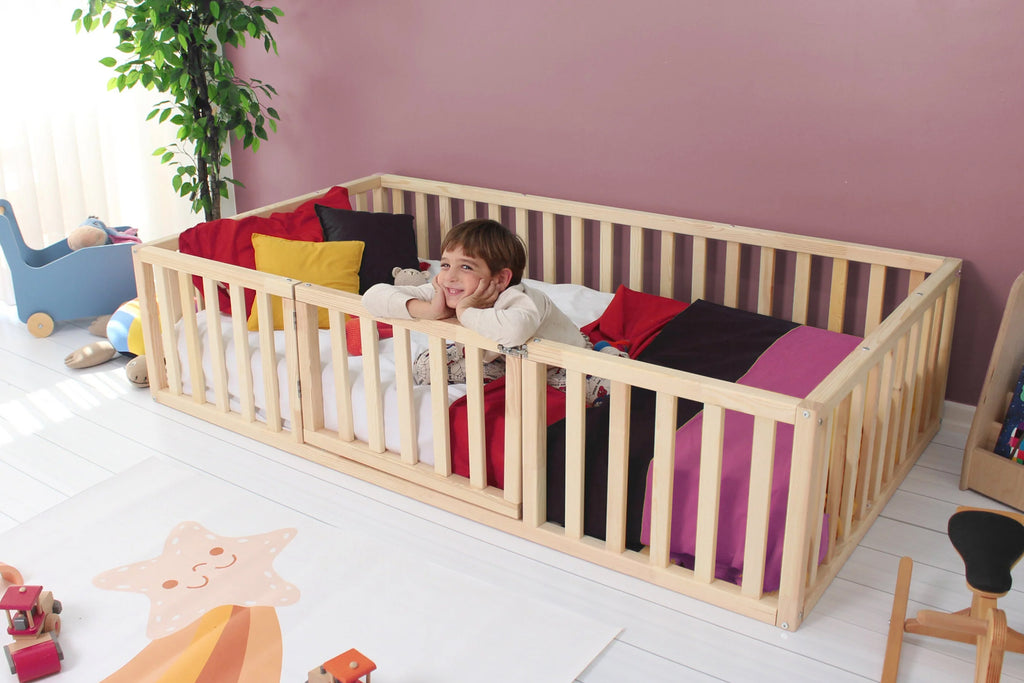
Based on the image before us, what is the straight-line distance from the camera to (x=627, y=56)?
252 cm

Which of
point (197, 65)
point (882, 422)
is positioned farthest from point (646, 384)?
point (197, 65)

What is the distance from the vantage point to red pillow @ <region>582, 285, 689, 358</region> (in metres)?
2.37

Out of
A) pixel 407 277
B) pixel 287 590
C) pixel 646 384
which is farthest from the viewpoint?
pixel 407 277

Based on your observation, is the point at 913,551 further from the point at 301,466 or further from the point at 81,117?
the point at 81,117

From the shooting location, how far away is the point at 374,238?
2.67 metres

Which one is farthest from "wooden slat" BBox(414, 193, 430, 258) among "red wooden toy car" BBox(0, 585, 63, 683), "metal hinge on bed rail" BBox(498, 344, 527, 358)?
"red wooden toy car" BBox(0, 585, 63, 683)

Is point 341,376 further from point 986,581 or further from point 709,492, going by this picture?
point 986,581

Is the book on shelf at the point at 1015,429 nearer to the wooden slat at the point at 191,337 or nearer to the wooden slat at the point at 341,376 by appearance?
the wooden slat at the point at 341,376

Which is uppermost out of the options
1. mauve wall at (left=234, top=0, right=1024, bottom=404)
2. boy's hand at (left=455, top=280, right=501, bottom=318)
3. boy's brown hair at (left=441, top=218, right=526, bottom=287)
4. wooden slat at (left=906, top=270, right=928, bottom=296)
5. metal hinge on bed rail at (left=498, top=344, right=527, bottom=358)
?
mauve wall at (left=234, top=0, right=1024, bottom=404)

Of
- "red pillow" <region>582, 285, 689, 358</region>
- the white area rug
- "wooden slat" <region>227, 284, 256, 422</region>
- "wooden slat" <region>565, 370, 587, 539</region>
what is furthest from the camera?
"red pillow" <region>582, 285, 689, 358</region>

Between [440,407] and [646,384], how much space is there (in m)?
0.49

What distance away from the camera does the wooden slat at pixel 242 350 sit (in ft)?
7.41

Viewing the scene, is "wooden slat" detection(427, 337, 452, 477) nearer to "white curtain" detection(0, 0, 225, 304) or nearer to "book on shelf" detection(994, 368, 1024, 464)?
"book on shelf" detection(994, 368, 1024, 464)

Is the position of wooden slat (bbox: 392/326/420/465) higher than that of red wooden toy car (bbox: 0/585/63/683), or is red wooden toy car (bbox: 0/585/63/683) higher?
wooden slat (bbox: 392/326/420/465)
